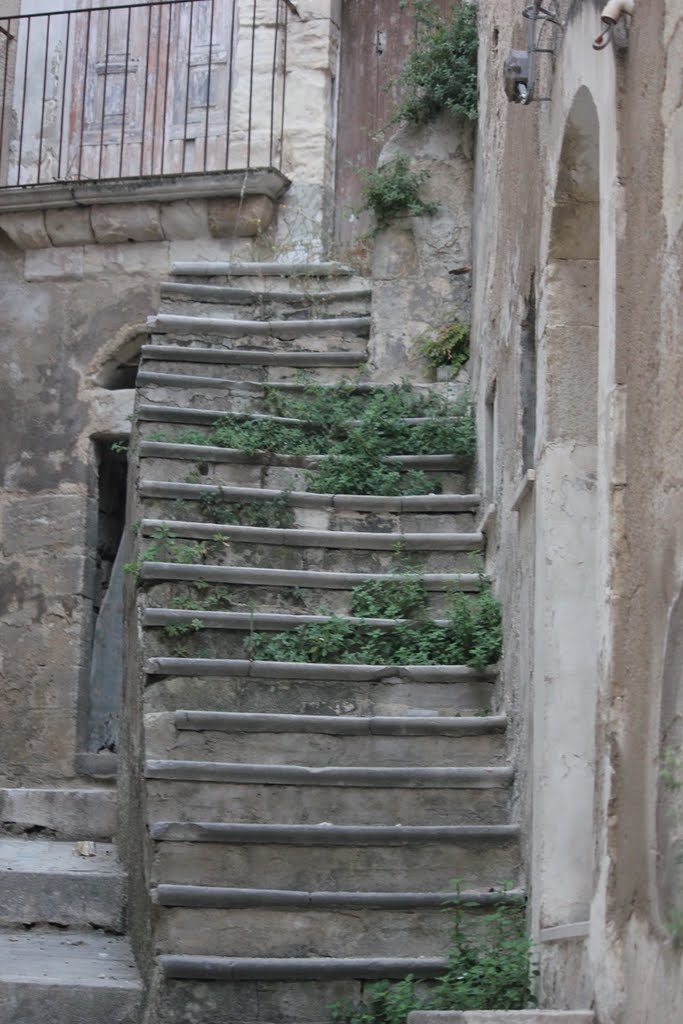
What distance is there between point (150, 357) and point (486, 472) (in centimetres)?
201

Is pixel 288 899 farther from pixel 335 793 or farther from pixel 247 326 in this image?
pixel 247 326

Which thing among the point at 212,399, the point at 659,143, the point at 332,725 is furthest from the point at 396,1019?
the point at 212,399

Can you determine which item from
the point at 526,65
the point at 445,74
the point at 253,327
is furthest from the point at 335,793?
the point at 445,74

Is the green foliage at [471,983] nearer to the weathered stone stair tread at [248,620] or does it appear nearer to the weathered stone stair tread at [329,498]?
the weathered stone stair tread at [248,620]

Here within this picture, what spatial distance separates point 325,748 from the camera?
552cm

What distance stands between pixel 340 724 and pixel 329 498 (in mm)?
1549

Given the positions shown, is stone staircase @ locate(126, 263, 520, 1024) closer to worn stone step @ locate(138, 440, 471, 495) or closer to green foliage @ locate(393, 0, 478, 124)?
worn stone step @ locate(138, 440, 471, 495)

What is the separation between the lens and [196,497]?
6695 millimetres

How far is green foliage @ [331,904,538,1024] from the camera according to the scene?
4.34 m

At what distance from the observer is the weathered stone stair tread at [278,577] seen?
242 inches

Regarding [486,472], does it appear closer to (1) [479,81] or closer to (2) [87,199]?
(1) [479,81]

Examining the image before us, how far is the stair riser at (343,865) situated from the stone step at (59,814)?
7.80ft

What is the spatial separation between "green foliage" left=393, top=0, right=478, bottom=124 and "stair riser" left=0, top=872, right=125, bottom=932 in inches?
175

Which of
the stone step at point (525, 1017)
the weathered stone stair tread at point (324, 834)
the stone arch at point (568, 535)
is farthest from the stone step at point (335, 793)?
the stone step at point (525, 1017)
